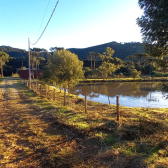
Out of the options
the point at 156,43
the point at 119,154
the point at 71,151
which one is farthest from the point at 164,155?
the point at 156,43

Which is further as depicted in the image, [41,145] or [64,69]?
[64,69]

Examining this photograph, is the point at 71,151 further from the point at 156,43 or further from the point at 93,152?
the point at 156,43

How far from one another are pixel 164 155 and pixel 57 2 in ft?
31.6

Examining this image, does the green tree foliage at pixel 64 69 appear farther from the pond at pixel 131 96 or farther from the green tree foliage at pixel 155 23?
the green tree foliage at pixel 155 23

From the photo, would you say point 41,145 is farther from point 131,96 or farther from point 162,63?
point 131,96

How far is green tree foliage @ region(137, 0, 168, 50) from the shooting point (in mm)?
5133

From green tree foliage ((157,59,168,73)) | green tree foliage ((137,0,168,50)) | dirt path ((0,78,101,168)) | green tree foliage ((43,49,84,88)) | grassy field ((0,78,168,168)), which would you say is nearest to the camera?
grassy field ((0,78,168,168))

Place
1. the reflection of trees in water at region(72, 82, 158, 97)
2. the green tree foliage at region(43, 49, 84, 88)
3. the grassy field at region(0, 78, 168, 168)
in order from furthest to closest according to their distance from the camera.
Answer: the reflection of trees in water at region(72, 82, 158, 97)
the green tree foliage at region(43, 49, 84, 88)
the grassy field at region(0, 78, 168, 168)

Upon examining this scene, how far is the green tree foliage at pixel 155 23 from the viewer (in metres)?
5.13

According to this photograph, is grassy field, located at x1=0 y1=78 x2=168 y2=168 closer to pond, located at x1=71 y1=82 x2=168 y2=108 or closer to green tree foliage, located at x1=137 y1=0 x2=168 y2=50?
green tree foliage, located at x1=137 y1=0 x2=168 y2=50

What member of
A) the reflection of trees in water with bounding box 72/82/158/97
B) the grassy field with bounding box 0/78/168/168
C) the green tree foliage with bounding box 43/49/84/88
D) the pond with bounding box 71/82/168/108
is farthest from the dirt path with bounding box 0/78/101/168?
the reflection of trees in water with bounding box 72/82/158/97

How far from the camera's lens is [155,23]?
5.52 m

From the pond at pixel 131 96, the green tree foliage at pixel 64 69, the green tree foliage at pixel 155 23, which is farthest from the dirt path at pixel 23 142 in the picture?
the green tree foliage at pixel 64 69

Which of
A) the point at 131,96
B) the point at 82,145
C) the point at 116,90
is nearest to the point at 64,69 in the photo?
the point at 131,96
